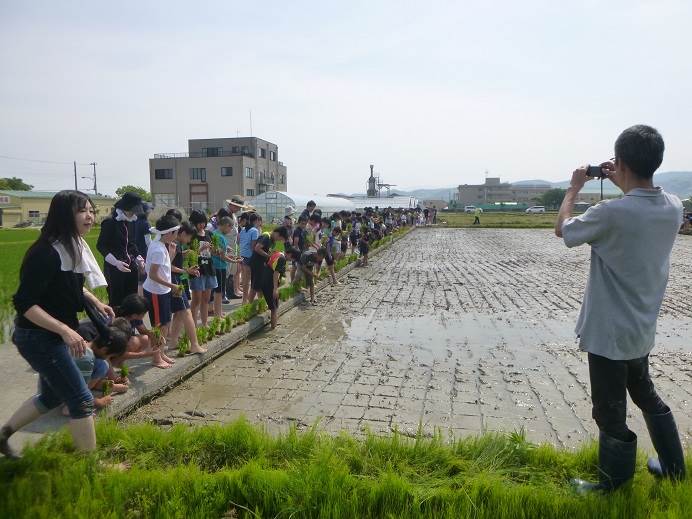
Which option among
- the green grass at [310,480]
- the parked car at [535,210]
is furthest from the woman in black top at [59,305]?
the parked car at [535,210]

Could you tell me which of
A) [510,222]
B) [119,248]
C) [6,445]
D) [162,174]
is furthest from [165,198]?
[6,445]

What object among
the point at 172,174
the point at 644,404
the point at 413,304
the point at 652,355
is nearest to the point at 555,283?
the point at 413,304

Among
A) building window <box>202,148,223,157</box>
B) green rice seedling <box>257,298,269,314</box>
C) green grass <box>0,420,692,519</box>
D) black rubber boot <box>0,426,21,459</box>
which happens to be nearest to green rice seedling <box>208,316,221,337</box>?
green rice seedling <box>257,298,269,314</box>

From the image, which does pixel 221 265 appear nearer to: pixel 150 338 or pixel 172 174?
pixel 150 338

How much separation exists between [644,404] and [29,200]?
64.6 metres

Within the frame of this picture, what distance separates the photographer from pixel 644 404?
3.16 m

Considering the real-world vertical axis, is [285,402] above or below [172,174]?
below

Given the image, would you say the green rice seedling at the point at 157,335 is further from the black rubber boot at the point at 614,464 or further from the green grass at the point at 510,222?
the green grass at the point at 510,222

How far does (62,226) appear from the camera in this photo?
3.25 m

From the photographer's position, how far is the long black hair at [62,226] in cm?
323

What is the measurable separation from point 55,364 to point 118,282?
9.42ft

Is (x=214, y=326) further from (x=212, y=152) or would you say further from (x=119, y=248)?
(x=212, y=152)

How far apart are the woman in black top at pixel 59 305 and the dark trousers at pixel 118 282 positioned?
8.66ft

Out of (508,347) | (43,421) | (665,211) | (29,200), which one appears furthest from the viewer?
(29,200)
